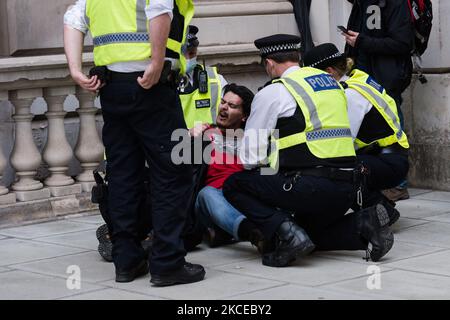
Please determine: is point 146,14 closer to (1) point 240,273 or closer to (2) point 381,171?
(1) point 240,273

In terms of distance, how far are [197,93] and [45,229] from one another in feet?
4.92

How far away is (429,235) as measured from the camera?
7445 mm

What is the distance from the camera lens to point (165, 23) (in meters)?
5.71

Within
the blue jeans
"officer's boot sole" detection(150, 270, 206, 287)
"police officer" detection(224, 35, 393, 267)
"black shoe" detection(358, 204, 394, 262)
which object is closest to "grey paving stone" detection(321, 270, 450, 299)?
"black shoe" detection(358, 204, 394, 262)

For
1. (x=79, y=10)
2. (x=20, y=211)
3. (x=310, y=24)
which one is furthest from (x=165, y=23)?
(x=310, y=24)

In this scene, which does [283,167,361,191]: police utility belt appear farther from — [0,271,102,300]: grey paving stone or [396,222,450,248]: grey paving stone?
[0,271,102,300]: grey paving stone

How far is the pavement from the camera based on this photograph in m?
5.87

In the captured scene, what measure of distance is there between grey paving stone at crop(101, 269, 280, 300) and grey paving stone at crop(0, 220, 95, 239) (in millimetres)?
1680

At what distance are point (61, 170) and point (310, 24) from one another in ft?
9.47

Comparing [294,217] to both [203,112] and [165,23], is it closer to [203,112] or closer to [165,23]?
[203,112]

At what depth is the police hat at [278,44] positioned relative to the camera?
6.57 metres

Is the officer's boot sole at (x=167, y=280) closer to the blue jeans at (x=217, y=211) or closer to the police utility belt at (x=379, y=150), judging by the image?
the blue jeans at (x=217, y=211)

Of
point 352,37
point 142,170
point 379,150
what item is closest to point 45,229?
point 142,170

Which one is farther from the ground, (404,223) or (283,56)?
(283,56)
